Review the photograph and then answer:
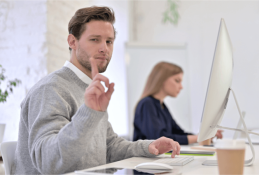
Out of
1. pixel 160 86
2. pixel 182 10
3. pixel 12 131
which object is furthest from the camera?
pixel 182 10

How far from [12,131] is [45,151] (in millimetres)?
1383

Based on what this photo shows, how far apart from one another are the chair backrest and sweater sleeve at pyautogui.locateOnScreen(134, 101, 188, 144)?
125 cm

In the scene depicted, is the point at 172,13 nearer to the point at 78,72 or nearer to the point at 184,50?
the point at 184,50

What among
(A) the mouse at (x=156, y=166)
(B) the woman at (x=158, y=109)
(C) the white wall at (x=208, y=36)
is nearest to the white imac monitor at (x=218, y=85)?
(A) the mouse at (x=156, y=166)

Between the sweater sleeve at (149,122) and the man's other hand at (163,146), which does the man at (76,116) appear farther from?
the sweater sleeve at (149,122)

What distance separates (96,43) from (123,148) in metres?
0.50

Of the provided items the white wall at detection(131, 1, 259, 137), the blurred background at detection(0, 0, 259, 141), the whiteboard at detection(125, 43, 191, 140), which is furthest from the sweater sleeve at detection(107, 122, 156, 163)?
the white wall at detection(131, 1, 259, 137)

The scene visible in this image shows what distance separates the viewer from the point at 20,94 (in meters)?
2.15

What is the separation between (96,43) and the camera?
1215 mm

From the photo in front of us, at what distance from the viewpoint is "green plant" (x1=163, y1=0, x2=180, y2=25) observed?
12.0 feet

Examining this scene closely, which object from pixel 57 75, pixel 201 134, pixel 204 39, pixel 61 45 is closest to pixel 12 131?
pixel 61 45

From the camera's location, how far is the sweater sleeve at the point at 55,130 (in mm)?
859

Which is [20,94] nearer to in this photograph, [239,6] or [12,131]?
[12,131]

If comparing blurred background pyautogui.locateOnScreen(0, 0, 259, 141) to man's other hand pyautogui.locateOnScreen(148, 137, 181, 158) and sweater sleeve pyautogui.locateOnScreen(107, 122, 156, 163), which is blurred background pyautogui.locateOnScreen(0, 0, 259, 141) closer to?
A: sweater sleeve pyautogui.locateOnScreen(107, 122, 156, 163)
